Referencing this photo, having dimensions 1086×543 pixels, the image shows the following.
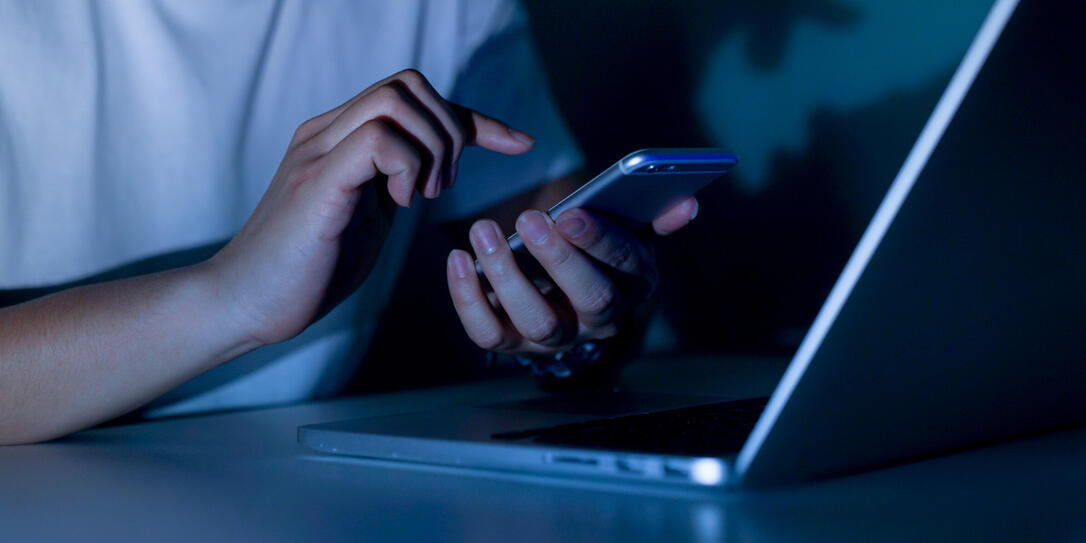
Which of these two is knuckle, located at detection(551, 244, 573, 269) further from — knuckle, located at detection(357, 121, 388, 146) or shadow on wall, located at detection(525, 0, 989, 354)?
shadow on wall, located at detection(525, 0, 989, 354)

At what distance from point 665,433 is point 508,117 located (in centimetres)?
113

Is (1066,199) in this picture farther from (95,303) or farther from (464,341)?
(464,341)

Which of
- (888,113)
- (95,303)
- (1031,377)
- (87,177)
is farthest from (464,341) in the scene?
(1031,377)

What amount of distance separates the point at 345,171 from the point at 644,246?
305mm

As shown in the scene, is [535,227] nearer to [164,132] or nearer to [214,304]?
Answer: [214,304]

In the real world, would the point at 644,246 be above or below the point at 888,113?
below

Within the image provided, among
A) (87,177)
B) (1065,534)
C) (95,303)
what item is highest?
(87,177)

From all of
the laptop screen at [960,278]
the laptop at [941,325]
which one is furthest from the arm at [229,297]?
the laptop screen at [960,278]

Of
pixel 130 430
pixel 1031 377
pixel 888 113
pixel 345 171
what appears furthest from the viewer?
pixel 888 113

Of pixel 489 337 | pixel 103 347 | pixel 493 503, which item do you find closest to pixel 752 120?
pixel 489 337

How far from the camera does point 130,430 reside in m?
0.86

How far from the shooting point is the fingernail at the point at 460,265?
0.83 metres

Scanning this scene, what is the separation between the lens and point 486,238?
0.79 m

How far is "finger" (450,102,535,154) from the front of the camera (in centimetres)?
86
